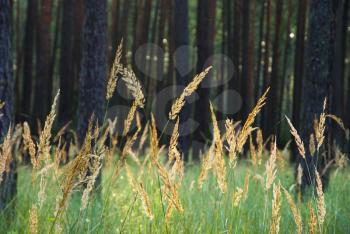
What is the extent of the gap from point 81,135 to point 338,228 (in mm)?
4288

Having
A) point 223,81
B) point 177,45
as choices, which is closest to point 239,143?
point 177,45

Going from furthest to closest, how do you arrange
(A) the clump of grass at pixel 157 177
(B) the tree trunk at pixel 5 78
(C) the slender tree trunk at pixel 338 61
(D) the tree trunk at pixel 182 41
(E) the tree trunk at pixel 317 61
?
1. (C) the slender tree trunk at pixel 338 61
2. (D) the tree trunk at pixel 182 41
3. (E) the tree trunk at pixel 317 61
4. (B) the tree trunk at pixel 5 78
5. (A) the clump of grass at pixel 157 177

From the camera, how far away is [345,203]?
5.26m

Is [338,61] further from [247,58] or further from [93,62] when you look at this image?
[93,62]

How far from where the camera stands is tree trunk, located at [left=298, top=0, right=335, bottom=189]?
7438 mm

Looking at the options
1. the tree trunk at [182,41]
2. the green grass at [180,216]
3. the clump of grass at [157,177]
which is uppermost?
the tree trunk at [182,41]

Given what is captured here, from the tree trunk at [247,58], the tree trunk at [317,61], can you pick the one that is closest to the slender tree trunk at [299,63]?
the tree trunk at [247,58]

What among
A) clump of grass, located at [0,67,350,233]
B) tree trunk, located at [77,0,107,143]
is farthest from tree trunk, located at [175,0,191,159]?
clump of grass, located at [0,67,350,233]

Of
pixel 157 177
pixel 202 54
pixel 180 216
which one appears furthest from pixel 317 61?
pixel 202 54

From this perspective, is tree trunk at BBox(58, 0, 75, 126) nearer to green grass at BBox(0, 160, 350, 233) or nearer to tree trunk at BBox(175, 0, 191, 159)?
tree trunk at BBox(175, 0, 191, 159)

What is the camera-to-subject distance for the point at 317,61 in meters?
7.49

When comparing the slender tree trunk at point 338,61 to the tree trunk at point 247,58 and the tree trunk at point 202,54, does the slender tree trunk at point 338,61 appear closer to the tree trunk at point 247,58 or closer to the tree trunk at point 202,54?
the tree trunk at point 202,54

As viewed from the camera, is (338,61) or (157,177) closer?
(157,177)

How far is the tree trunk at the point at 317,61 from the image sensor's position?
7.44 meters
